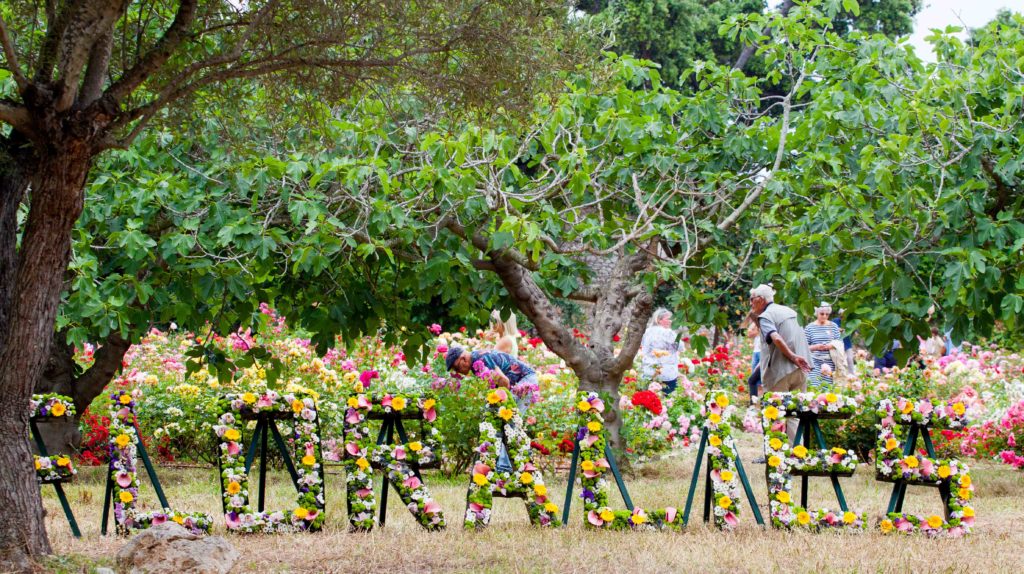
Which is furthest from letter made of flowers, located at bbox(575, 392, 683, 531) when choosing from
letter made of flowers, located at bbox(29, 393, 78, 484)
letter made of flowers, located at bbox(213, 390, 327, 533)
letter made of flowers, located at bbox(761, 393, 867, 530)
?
letter made of flowers, located at bbox(29, 393, 78, 484)

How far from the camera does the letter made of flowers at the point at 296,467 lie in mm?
5258

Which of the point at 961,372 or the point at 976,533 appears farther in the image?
the point at 961,372

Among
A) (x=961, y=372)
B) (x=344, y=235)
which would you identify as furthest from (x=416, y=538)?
(x=961, y=372)

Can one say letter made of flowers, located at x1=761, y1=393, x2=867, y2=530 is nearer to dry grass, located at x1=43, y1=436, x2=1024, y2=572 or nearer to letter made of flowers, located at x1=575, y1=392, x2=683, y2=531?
dry grass, located at x1=43, y1=436, x2=1024, y2=572

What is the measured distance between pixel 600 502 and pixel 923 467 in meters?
1.80

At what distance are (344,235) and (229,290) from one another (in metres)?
0.98

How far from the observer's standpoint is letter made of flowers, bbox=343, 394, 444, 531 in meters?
5.37

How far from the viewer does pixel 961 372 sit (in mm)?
10891

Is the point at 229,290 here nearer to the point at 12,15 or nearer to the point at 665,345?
the point at 12,15

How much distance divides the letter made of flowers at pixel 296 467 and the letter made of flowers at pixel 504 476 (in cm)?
84

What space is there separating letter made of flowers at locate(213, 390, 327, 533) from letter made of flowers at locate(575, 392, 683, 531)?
4.72 ft

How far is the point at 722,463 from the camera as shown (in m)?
5.45

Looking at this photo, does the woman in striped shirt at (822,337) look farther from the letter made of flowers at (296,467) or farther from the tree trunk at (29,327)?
the tree trunk at (29,327)

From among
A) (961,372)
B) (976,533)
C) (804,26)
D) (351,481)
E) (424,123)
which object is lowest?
(976,533)
